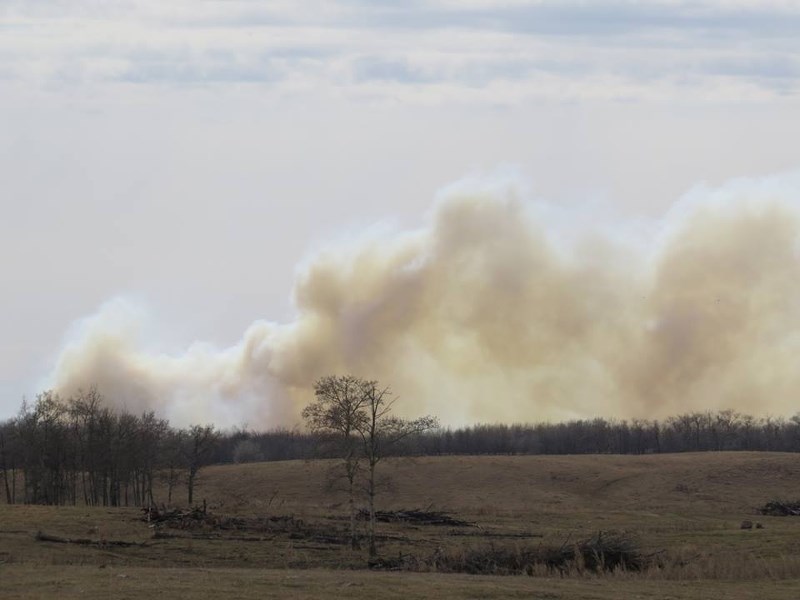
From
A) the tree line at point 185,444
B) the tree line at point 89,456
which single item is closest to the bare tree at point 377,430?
the tree line at point 185,444

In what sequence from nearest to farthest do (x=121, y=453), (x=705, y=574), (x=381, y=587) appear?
(x=381, y=587) < (x=705, y=574) < (x=121, y=453)

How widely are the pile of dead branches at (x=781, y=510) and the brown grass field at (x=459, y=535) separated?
1.37m

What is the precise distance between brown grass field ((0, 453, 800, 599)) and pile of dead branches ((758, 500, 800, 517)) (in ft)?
4.48

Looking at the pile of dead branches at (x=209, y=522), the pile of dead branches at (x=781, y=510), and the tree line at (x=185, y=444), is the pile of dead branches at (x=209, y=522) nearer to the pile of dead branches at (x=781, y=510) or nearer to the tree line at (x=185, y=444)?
the tree line at (x=185, y=444)

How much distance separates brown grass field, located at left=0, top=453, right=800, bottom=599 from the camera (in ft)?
106

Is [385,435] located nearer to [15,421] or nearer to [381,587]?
[381,587]

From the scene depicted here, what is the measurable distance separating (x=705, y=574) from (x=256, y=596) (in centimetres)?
1657

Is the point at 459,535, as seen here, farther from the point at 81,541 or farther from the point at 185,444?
the point at 185,444

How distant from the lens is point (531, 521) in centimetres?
8050

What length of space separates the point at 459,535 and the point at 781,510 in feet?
107

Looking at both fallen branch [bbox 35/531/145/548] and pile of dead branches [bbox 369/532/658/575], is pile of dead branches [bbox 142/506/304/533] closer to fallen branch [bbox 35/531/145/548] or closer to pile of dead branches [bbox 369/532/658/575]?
fallen branch [bbox 35/531/145/548]

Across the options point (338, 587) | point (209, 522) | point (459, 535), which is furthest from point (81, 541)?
point (338, 587)

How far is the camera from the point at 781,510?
3408 inches

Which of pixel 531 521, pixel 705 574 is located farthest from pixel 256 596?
pixel 531 521
